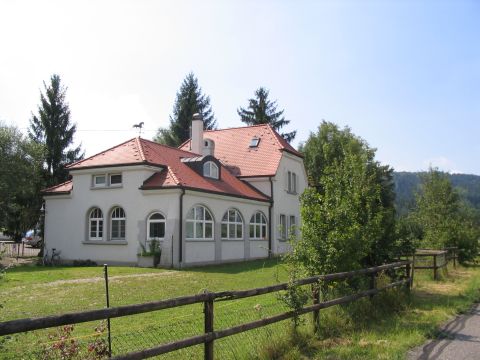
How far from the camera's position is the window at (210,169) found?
28.2 m

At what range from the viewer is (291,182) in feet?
120

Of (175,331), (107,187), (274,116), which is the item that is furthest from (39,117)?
(175,331)

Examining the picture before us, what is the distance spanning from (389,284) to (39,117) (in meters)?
37.0

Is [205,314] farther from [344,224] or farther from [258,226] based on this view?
[258,226]

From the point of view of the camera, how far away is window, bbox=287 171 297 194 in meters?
36.0

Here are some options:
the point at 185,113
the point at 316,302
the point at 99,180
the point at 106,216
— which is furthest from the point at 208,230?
the point at 185,113

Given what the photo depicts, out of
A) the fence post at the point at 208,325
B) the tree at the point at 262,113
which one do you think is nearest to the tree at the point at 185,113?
the tree at the point at 262,113

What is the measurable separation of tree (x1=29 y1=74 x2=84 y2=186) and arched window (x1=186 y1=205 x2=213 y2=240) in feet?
63.3

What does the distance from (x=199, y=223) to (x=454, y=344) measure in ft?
58.7

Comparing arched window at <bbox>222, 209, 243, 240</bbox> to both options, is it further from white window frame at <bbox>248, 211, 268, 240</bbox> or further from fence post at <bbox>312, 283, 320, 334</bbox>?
fence post at <bbox>312, 283, 320, 334</bbox>

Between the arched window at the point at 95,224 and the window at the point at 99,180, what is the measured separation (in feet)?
4.36

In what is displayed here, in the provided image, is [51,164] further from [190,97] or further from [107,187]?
[190,97]

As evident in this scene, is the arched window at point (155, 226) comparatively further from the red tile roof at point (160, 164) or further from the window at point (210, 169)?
the window at point (210, 169)

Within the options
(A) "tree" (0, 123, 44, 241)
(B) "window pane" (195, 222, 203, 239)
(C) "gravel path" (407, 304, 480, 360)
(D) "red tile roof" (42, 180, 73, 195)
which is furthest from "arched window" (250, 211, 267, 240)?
(C) "gravel path" (407, 304, 480, 360)
